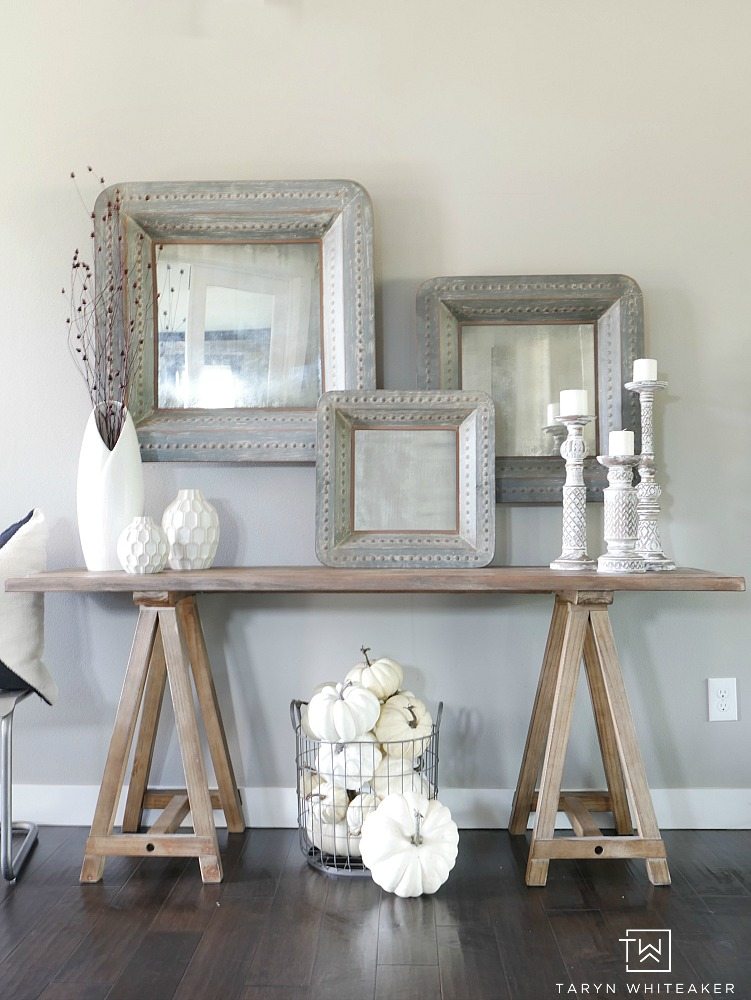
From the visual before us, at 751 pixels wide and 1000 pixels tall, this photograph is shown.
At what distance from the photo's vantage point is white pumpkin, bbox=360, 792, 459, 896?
1.70 meters

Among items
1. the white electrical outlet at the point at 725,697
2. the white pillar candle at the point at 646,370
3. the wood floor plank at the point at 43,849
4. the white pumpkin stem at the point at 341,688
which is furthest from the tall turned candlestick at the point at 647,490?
the wood floor plank at the point at 43,849

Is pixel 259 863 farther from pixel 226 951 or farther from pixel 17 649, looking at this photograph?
pixel 17 649

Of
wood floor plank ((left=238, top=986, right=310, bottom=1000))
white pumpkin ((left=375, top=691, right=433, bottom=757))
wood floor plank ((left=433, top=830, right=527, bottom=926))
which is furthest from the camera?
white pumpkin ((left=375, top=691, right=433, bottom=757))

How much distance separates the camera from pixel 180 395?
2.13m

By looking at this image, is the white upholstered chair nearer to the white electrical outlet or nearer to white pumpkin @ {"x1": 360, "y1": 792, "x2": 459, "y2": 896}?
white pumpkin @ {"x1": 360, "y1": 792, "x2": 459, "y2": 896}

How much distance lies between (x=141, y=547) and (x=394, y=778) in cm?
75

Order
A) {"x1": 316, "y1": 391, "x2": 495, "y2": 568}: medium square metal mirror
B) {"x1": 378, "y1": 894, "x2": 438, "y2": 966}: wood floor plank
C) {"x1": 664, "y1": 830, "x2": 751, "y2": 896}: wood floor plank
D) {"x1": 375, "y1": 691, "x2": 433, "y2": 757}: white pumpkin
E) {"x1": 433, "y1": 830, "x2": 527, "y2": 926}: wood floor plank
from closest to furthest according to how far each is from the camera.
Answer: {"x1": 378, "y1": 894, "x2": 438, "y2": 966}: wood floor plank < {"x1": 433, "y1": 830, "x2": 527, "y2": 926}: wood floor plank < {"x1": 664, "y1": 830, "x2": 751, "y2": 896}: wood floor plank < {"x1": 375, "y1": 691, "x2": 433, "y2": 757}: white pumpkin < {"x1": 316, "y1": 391, "x2": 495, "y2": 568}: medium square metal mirror

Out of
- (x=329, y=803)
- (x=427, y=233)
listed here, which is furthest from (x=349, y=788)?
(x=427, y=233)

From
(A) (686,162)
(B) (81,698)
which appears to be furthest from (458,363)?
(B) (81,698)

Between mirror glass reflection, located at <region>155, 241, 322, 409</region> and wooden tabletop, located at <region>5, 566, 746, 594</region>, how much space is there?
20.7 inches

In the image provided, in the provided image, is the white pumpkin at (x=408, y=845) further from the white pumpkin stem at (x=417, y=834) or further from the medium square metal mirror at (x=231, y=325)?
the medium square metal mirror at (x=231, y=325)

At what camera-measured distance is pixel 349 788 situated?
6.18 feet

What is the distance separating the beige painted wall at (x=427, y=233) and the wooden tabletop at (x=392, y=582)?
0.37m

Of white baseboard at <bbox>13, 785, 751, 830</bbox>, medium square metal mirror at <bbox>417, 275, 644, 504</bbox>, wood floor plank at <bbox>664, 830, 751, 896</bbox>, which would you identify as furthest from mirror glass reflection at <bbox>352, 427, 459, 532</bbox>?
wood floor plank at <bbox>664, 830, 751, 896</bbox>
